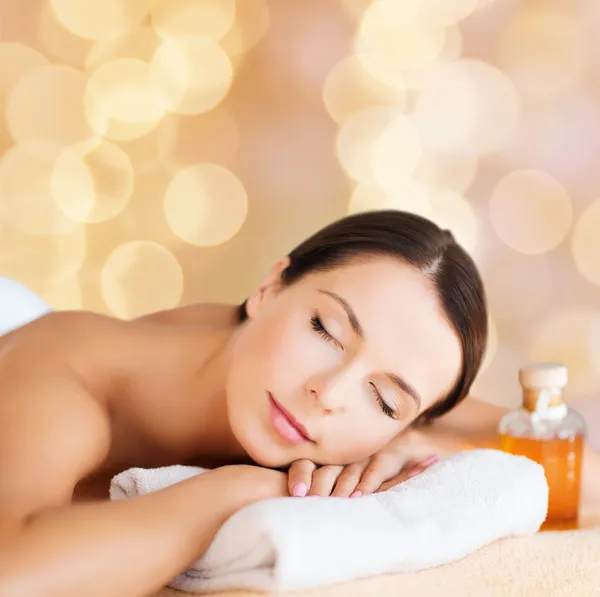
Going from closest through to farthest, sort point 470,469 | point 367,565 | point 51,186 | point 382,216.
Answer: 1. point 367,565
2. point 470,469
3. point 382,216
4. point 51,186

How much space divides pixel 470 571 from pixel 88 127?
1.28 metres

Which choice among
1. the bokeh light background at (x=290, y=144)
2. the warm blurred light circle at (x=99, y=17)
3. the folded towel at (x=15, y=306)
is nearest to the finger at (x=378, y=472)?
the folded towel at (x=15, y=306)

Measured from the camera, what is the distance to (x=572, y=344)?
70.7 inches

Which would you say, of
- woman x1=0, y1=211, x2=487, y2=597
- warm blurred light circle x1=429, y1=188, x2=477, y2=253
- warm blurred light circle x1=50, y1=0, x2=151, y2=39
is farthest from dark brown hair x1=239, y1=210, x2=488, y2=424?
warm blurred light circle x1=50, y1=0, x2=151, y2=39

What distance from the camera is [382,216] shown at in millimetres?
1198

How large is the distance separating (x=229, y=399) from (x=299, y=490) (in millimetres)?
178

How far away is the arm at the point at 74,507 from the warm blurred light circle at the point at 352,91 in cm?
100

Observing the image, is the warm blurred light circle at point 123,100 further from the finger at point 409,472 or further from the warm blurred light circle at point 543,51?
the finger at point 409,472

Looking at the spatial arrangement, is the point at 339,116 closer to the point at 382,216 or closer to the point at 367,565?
the point at 382,216

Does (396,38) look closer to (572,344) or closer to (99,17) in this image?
(99,17)

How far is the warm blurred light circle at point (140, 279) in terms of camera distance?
1.78m

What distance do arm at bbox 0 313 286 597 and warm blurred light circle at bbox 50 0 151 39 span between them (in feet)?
3.24

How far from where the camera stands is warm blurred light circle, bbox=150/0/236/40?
69.1 inches

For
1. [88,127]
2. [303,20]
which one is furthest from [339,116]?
[88,127]
